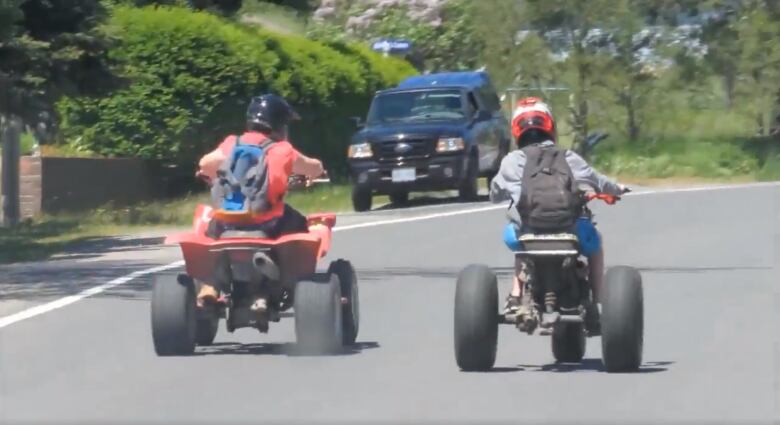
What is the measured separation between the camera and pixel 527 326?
11.1m

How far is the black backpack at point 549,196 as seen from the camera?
11141 mm

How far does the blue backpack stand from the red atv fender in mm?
170

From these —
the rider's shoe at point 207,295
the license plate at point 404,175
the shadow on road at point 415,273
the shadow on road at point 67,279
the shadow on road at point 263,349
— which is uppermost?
the rider's shoe at point 207,295

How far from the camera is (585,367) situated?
11781 mm

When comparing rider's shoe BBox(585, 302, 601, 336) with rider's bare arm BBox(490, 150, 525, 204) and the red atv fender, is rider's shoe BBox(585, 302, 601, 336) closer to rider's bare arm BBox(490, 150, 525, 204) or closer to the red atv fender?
rider's bare arm BBox(490, 150, 525, 204)

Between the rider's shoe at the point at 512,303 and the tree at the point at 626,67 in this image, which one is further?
the tree at the point at 626,67

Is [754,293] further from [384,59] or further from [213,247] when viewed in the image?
[384,59]

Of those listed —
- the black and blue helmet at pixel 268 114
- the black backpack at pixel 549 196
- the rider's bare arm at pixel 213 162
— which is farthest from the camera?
the black and blue helmet at pixel 268 114

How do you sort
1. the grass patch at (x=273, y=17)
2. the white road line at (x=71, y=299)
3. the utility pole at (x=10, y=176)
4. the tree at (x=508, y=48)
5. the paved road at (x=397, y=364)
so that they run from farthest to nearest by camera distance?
1. the tree at (x=508, y=48)
2. the grass patch at (x=273, y=17)
3. the utility pole at (x=10, y=176)
4. the white road line at (x=71, y=299)
5. the paved road at (x=397, y=364)

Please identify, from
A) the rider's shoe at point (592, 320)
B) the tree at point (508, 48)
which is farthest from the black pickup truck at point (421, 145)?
the rider's shoe at point (592, 320)

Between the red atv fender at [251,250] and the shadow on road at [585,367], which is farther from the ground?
the red atv fender at [251,250]

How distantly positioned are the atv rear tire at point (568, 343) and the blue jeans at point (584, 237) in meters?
0.53

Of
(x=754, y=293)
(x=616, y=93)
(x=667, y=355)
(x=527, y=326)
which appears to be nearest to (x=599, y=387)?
(x=527, y=326)

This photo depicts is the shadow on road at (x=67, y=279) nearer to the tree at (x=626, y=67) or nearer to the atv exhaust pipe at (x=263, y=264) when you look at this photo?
the atv exhaust pipe at (x=263, y=264)
